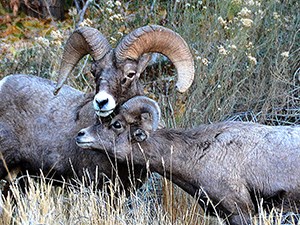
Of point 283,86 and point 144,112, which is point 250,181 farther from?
point 283,86

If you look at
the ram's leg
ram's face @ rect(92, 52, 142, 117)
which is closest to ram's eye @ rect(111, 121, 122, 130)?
ram's face @ rect(92, 52, 142, 117)

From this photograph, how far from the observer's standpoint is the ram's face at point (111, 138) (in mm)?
6758

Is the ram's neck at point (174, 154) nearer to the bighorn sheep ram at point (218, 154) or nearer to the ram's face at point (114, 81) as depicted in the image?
the bighorn sheep ram at point (218, 154)

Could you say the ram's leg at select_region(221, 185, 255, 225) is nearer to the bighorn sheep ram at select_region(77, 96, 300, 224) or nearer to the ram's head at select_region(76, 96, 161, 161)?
the bighorn sheep ram at select_region(77, 96, 300, 224)

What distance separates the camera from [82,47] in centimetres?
742

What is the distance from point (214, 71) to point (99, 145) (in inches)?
94.1

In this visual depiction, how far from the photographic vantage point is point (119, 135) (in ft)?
22.3

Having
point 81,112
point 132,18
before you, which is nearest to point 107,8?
point 132,18

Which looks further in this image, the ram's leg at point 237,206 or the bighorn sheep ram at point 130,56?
the bighorn sheep ram at point 130,56

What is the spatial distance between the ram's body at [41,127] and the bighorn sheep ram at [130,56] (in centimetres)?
49

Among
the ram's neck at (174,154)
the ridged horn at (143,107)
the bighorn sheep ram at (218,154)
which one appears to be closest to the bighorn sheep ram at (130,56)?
the ridged horn at (143,107)

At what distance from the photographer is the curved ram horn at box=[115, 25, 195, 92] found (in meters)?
7.05

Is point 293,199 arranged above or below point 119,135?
below

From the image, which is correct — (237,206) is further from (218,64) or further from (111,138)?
(218,64)
